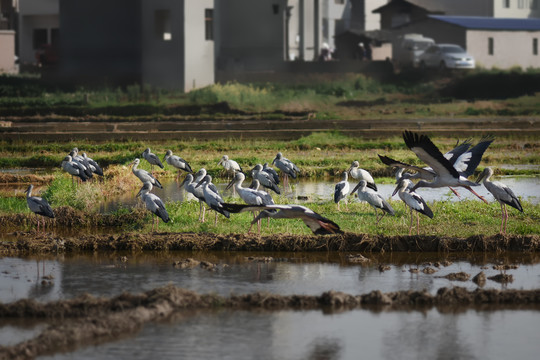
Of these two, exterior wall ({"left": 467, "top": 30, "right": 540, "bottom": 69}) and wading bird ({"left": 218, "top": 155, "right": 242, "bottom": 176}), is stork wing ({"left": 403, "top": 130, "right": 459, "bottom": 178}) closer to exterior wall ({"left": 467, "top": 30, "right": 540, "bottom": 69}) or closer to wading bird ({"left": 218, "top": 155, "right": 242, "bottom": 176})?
wading bird ({"left": 218, "top": 155, "right": 242, "bottom": 176})

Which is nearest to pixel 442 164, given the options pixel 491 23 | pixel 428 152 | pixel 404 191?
pixel 428 152

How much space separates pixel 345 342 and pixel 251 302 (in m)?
1.60

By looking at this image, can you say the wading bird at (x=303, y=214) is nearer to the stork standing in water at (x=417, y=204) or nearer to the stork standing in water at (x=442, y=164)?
the stork standing in water at (x=442, y=164)

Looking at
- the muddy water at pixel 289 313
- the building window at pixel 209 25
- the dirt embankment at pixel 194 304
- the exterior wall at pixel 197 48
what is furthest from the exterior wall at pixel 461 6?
the dirt embankment at pixel 194 304

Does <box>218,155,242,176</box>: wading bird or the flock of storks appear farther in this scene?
<box>218,155,242,176</box>: wading bird

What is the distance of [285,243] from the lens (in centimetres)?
1417

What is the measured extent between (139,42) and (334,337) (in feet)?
120

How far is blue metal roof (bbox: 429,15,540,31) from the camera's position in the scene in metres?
54.2

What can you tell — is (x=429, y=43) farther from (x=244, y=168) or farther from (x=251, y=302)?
(x=251, y=302)

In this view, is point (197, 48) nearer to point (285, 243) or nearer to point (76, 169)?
point (76, 169)

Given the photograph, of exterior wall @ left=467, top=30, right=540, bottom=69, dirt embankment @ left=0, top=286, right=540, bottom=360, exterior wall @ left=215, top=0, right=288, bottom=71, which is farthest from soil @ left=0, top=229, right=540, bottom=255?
exterior wall @ left=467, top=30, right=540, bottom=69

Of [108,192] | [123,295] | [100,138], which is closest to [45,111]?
[100,138]

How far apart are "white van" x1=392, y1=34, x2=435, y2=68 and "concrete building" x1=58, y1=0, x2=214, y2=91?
1222 centimetres

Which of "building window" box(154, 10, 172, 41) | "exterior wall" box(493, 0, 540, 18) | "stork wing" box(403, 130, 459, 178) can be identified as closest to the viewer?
"stork wing" box(403, 130, 459, 178)
